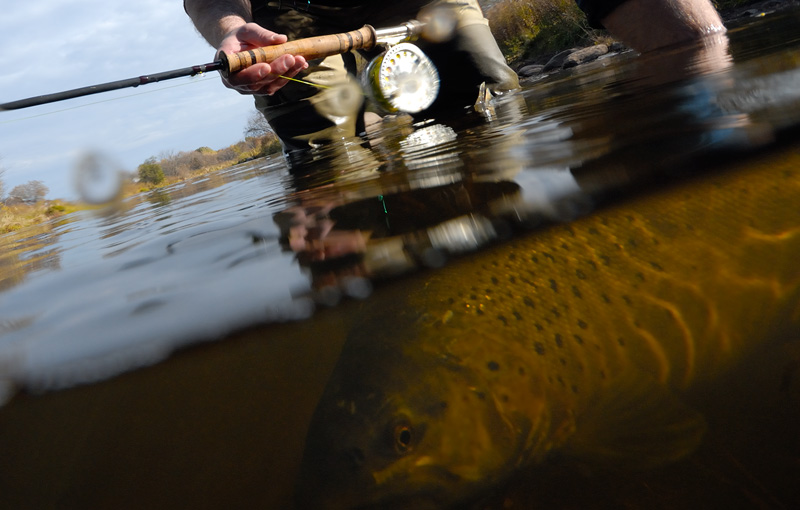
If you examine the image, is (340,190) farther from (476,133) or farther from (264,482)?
(264,482)

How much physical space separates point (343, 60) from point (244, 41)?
6.39 feet

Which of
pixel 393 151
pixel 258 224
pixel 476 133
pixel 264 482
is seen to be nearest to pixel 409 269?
pixel 264 482

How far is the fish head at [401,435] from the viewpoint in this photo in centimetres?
68

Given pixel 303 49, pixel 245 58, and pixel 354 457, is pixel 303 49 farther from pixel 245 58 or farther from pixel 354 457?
pixel 354 457

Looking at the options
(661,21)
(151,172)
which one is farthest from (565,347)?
(151,172)

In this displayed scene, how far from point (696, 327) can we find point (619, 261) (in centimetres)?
15

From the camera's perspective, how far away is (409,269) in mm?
987

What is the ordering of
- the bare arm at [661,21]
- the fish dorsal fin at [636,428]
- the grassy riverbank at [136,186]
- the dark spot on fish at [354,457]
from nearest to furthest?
the fish dorsal fin at [636,428], the dark spot on fish at [354,457], the bare arm at [661,21], the grassy riverbank at [136,186]

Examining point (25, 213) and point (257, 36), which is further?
point (25, 213)

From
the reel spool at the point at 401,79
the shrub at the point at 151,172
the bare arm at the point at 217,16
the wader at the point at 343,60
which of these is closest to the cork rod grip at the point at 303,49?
the reel spool at the point at 401,79

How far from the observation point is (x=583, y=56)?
11750mm

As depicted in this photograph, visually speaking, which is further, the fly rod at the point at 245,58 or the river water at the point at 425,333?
the fly rod at the point at 245,58

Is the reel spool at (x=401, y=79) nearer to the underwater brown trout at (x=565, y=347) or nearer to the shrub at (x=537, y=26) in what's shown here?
the underwater brown trout at (x=565, y=347)

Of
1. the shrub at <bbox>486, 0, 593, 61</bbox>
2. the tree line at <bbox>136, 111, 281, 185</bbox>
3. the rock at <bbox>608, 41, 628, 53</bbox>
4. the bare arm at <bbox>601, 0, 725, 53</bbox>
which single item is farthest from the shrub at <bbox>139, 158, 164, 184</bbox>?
the shrub at <bbox>486, 0, 593, 61</bbox>
